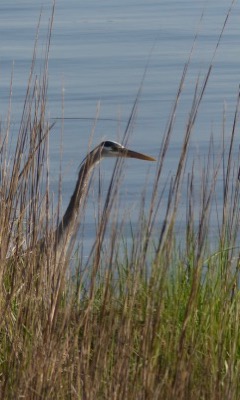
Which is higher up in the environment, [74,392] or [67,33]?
[67,33]

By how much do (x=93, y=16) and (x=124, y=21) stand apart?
0.74 metres

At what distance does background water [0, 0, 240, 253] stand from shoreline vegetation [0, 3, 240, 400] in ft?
7.57

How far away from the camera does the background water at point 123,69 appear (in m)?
8.75

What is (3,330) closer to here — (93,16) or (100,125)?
(100,125)


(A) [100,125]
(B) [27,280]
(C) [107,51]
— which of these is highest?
(C) [107,51]

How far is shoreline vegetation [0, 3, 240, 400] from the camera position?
3.11 meters

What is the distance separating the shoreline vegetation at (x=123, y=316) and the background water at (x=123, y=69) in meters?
2.31

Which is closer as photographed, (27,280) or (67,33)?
(27,280)

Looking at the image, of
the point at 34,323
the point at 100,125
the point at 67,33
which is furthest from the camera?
the point at 67,33

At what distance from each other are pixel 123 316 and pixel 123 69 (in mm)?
8620

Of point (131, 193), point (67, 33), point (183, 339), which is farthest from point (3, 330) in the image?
point (67, 33)

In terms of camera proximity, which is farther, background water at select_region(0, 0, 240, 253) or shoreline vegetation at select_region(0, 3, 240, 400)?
background water at select_region(0, 0, 240, 253)

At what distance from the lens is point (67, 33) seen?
1398 centimetres

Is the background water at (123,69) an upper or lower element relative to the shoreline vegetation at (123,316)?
upper
